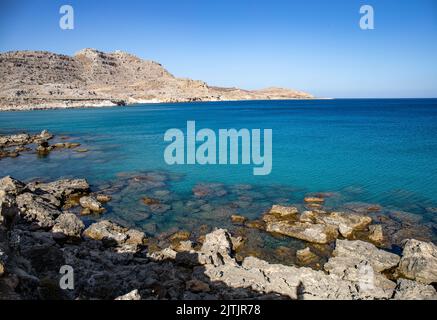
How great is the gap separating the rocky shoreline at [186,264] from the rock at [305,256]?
5 centimetres

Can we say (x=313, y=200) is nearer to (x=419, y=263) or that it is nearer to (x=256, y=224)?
(x=256, y=224)

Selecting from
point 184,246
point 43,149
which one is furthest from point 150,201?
point 43,149

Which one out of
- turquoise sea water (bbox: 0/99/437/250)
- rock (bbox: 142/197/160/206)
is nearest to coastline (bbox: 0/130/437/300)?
rock (bbox: 142/197/160/206)

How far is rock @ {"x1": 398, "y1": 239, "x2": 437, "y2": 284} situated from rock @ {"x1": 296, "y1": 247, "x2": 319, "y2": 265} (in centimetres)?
358

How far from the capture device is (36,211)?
17172 millimetres

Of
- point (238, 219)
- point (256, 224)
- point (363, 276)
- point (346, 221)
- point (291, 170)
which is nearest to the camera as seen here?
point (363, 276)

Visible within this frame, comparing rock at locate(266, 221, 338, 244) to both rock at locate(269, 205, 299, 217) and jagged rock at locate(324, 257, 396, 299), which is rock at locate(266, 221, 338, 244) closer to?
rock at locate(269, 205, 299, 217)

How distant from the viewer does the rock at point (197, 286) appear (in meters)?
10.8

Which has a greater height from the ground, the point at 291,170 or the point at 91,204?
the point at 291,170

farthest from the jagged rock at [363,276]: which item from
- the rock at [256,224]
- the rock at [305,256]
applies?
the rock at [256,224]

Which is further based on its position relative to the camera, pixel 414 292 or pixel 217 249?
pixel 217 249

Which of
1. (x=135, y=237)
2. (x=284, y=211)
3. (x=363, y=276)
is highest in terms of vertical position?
(x=284, y=211)

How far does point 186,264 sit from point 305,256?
573 centimetres

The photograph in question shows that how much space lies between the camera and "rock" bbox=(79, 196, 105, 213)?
2086cm
